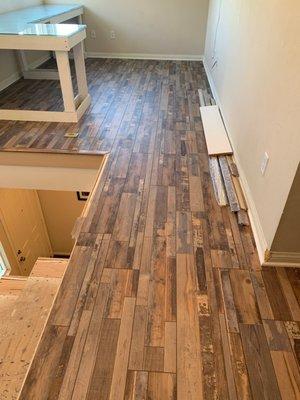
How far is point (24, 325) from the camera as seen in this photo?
1749mm

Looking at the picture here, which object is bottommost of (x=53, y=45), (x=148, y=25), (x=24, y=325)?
(x=24, y=325)

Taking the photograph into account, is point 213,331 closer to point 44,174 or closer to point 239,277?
point 239,277

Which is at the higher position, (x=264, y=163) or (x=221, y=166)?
(x=264, y=163)

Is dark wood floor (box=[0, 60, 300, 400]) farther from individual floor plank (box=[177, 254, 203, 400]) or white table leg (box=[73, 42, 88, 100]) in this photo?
white table leg (box=[73, 42, 88, 100])

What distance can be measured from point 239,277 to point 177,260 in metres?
0.38

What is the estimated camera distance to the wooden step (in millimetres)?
1408

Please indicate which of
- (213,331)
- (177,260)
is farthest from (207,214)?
(213,331)

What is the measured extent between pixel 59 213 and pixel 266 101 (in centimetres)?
428

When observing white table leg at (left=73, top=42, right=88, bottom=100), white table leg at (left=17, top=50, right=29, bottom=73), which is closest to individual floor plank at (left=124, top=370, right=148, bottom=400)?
white table leg at (left=73, top=42, right=88, bottom=100)

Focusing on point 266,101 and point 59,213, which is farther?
point 59,213

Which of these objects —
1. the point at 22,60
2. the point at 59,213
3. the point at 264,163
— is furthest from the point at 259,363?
the point at 22,60

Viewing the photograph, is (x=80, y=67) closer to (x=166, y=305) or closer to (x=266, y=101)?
(x=266, y=101)

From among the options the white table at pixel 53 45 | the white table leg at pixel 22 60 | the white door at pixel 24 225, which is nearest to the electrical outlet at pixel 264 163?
the white table at pixel 53 45

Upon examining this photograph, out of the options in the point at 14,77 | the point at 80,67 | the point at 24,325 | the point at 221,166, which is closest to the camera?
the point at 24,325
